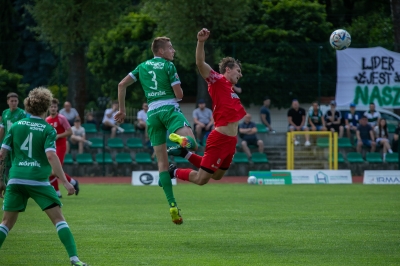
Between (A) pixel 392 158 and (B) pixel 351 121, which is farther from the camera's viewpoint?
(B) pixel 351 121

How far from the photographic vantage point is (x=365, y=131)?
84.3ft

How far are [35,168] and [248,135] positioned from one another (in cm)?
1821

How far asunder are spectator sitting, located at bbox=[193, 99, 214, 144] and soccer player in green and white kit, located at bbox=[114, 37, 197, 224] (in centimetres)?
1413

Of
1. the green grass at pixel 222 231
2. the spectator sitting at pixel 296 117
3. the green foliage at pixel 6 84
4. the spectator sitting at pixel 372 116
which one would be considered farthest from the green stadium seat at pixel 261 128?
the green grass at pixel 222 231

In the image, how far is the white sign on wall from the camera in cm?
2627

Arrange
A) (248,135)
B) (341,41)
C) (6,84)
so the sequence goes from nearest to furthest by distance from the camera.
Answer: (341,41)
(248,135)
(6,84)

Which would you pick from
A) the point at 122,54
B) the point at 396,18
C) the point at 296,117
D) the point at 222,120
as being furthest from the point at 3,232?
the point at 122,54

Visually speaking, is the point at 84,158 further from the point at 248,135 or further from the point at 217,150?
the point at 217,150

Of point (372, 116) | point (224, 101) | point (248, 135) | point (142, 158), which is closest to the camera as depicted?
point (224, 101)

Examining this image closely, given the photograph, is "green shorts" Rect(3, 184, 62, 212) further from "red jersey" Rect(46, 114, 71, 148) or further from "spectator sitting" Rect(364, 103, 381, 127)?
"spectator sitting" Rect(364, 103, 381, 127)

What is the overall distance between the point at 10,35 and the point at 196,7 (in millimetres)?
13414

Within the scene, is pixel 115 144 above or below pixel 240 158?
above

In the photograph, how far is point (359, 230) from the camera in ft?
35.4

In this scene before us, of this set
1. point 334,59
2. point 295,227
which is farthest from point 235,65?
point 334,59
